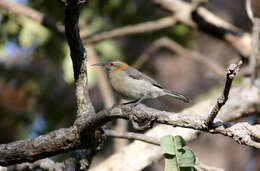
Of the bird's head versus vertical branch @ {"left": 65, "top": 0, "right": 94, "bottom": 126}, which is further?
the bird's head

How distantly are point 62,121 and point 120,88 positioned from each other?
108 inches

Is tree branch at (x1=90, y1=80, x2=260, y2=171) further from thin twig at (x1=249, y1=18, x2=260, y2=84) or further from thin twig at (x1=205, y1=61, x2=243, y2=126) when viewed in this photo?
thin twig at (x1=205, y1=61, x2=243, y2=126)

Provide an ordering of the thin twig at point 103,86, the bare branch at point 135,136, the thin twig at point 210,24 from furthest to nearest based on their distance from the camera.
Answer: the thin twig at point 103,86 → the thin twig at point 210,24 → the bare branch at point 135,136

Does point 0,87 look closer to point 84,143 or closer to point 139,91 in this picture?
point 139,91

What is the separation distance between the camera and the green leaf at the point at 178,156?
2.47m

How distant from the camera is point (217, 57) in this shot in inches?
373

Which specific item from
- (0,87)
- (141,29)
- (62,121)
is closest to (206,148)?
(62,121)

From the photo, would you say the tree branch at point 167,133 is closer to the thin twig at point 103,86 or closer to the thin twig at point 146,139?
the thin twig at point 146,139

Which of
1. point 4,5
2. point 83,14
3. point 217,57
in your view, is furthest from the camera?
point 217,57

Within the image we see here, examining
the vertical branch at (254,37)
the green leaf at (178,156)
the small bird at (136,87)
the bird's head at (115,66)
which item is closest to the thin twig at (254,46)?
the vertical branch at (254,37)

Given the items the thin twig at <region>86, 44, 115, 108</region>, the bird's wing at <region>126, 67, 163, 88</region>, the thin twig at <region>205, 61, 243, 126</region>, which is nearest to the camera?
the thin twig at <region>205, 61, 243, 126</region>

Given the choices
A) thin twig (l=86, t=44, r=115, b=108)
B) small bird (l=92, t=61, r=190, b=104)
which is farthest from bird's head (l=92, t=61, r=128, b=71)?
thin twig (l=86, t=44, r=115, b=108)

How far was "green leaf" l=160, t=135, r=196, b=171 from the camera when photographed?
2.47m

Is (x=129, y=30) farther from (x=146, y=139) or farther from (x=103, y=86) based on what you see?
(x=146, y=139)
